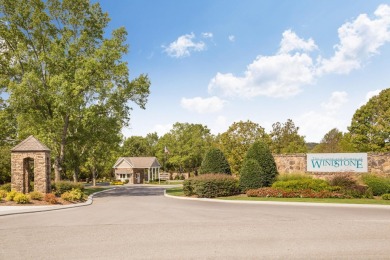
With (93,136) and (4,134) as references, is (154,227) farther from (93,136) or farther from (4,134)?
(4,134)

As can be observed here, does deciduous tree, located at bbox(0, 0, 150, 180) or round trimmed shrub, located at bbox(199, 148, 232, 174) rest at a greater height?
deciduous tree, located at bbox(0, 0, 150, 180)

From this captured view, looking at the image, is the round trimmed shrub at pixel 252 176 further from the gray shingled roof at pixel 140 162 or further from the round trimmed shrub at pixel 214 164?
the gray shingled roof at pixel 140 162

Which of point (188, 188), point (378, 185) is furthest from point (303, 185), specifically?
point (188, 188)

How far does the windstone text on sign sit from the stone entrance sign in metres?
22.5

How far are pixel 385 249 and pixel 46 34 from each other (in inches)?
1284

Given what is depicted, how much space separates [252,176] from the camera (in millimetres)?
25719

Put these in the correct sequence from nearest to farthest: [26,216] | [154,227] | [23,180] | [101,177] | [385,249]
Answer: [385,249]
[154,227]
[26,216]
[23,180]
[101,177]

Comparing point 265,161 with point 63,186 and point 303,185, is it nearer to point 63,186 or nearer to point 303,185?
point 303,185

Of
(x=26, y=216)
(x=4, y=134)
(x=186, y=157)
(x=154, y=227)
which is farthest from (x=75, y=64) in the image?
(x=186, y=157)

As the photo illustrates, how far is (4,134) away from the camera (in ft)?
105

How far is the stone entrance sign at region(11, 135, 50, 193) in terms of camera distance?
25.1 meters

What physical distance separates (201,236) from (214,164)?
1781 cm

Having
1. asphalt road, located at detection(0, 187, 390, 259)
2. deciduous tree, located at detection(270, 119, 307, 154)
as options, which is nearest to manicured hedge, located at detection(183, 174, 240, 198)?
asphalt road, located at detection(0, 187, 390, 259)

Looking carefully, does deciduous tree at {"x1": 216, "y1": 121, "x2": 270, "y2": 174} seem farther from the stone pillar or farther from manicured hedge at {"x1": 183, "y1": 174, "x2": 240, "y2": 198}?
the stone pillar
